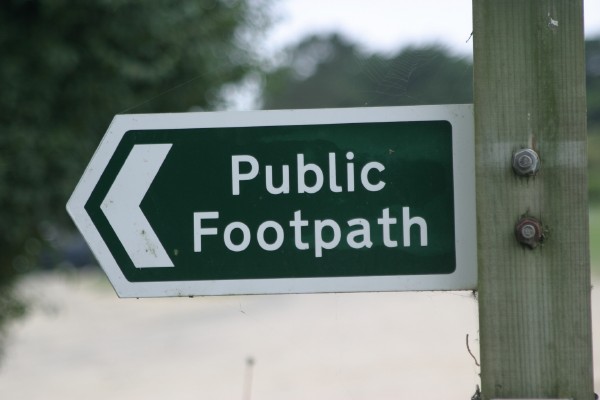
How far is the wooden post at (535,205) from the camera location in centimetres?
151

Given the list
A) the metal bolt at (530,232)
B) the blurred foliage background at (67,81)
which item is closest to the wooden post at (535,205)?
the metal bolt at (530,232)

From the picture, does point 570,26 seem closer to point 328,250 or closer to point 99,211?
point 328,250

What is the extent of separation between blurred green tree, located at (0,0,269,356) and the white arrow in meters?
3.44

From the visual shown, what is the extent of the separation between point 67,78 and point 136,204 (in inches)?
159

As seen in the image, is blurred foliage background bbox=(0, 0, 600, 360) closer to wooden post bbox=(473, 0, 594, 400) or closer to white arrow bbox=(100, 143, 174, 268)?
white arrow bbox=(100, 143, 174, 268)

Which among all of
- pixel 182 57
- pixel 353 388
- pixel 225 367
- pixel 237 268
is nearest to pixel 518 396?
pixel 237 268

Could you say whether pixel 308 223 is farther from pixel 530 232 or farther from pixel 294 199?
pixel 530 232

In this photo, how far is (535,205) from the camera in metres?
1.52

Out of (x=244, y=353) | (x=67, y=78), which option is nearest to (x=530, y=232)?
(x=67, y=78)

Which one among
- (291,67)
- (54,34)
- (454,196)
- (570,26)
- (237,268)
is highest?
(291,67)

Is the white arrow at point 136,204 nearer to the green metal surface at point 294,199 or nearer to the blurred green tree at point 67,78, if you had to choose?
the green metal surface at point 294,199

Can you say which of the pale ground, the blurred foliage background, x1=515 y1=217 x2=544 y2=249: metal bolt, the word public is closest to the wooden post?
x1=515 y1=217 x2=544 y2=249: metal bolt

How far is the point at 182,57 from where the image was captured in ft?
19.3

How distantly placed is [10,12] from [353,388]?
4743 millimetres
